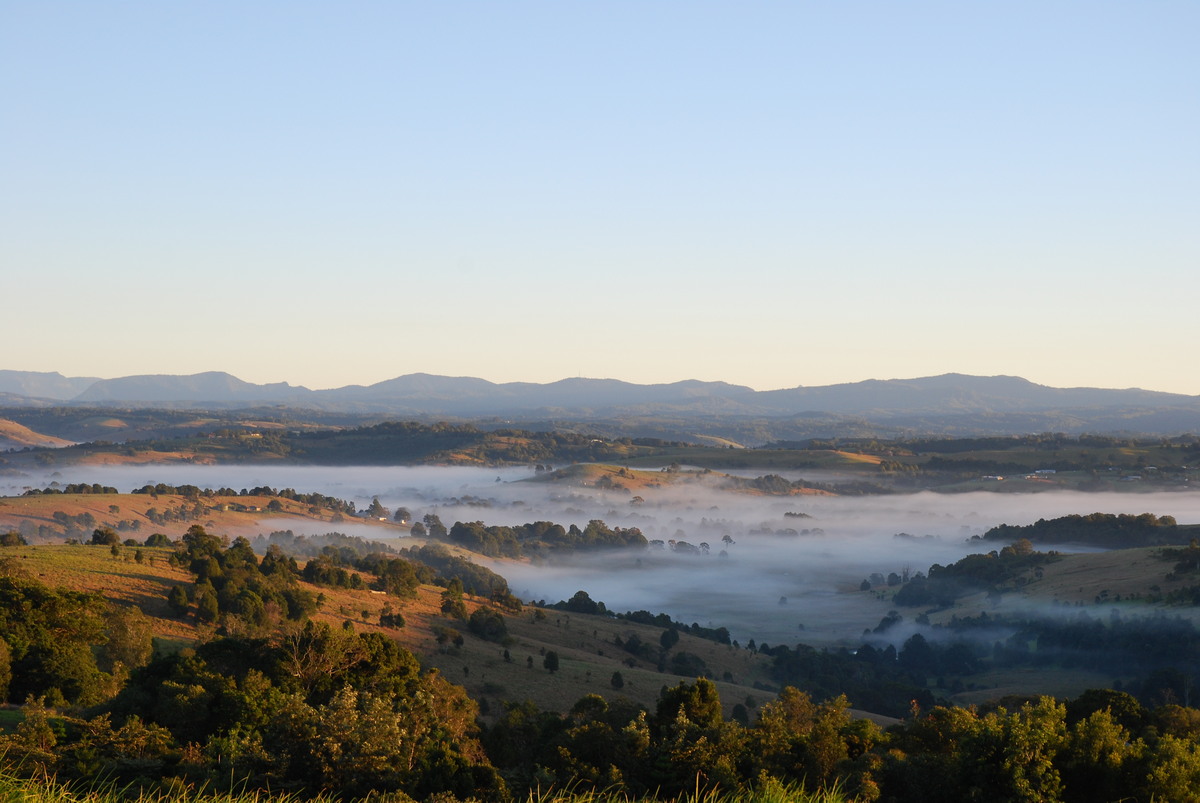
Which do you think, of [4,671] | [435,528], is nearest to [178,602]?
[4,671]

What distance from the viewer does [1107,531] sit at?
13662cm

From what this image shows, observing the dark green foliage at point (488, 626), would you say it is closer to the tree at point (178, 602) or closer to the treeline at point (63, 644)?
the tree at point (178, 602)

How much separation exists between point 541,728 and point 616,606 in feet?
292

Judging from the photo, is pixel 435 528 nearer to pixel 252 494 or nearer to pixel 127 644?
pixel 252 494

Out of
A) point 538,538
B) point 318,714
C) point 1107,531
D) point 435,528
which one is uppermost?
point 318,714

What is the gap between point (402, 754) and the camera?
704 inches

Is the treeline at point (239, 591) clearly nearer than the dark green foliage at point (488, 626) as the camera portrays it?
Yes

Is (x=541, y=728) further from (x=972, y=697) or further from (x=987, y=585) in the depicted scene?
(x=987, y=585)

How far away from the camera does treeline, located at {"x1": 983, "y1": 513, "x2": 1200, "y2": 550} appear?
420 ft

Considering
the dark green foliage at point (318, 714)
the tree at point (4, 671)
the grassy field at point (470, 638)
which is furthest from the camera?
the grassy field at point (470, 638)

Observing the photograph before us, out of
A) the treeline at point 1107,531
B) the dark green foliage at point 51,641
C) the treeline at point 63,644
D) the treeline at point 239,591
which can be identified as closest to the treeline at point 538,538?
the treeline at point 1107,531

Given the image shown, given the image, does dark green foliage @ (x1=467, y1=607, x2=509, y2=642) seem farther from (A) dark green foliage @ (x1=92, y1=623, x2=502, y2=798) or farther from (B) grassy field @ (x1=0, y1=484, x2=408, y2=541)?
(B) grassy field @ (x1=0, y1=484, x2=408, y2=541)

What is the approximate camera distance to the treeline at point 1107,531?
5044 inches

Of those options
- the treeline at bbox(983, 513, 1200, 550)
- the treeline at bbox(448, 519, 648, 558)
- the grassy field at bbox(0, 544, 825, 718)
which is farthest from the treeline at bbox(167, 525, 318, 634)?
the treeline at bbox(983, 513, 1200, 550)
